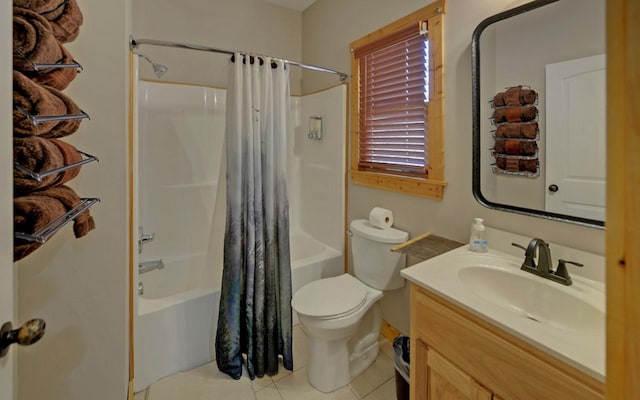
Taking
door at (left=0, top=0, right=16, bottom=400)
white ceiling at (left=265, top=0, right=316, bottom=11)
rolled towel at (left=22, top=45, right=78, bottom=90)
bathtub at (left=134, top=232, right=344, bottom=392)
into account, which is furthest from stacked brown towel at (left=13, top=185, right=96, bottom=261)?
white ceiling at (left=265, top=0, right=316, bottom=11)

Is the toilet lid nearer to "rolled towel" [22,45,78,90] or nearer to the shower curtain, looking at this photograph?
the shower curtain

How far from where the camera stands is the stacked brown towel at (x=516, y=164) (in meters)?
1.30

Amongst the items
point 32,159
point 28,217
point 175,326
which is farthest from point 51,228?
point 175,326

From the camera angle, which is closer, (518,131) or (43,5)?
(43,5)

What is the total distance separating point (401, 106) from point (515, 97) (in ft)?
2.11

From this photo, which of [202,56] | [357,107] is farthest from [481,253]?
[202,56]

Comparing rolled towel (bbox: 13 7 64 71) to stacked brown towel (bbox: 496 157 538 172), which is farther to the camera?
stacked brown towel (bbox: 496 157 538 172)

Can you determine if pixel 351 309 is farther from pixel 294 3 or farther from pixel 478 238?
pixel 294 3

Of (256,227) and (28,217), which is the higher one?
(28,217)

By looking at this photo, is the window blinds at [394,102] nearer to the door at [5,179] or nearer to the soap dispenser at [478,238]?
the soap dispenser at [478,238]

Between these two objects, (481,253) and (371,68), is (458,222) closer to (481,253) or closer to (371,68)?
(481,253)

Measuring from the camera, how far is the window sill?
167 cm

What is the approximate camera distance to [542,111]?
49.1 inches

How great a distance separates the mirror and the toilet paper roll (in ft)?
1.80
